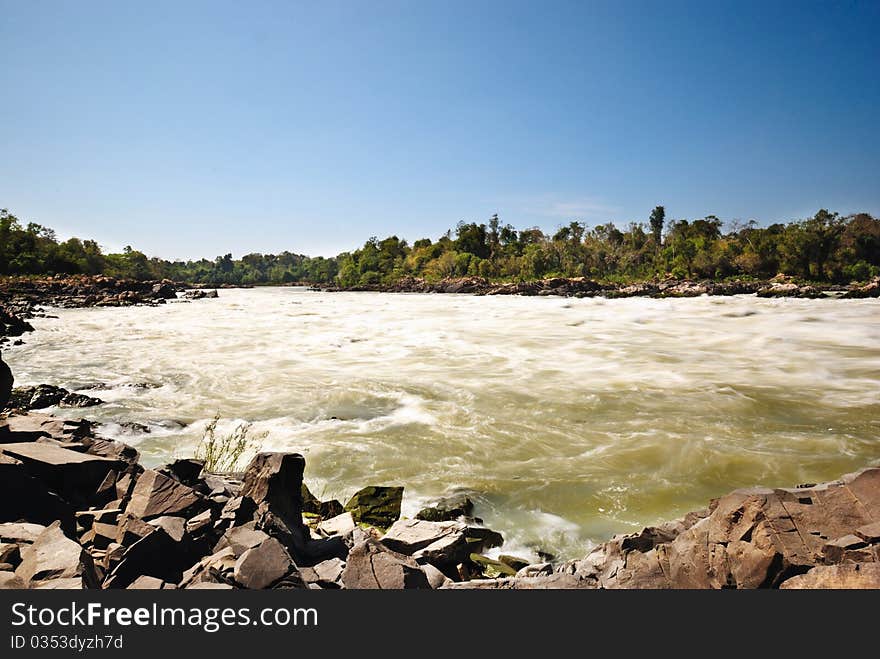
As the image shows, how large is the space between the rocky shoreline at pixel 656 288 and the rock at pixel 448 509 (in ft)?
147

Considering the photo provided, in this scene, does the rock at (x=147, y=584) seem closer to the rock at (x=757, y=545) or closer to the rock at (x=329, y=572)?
the rock at (x=329, y=572)

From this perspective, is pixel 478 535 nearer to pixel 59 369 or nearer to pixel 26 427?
pixel 26 427

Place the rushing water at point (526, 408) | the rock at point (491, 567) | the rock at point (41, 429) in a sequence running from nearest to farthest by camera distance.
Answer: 1. the rock at point (491, 567)
2. the rock at point (41, 429)
3. the rushing water at point (526, 408)

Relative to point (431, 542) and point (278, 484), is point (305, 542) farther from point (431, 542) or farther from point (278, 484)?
point (431, 542)

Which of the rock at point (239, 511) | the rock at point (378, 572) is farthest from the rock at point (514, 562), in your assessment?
the rock at point (239, 511)

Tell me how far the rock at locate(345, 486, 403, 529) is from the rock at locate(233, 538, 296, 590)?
2.12m

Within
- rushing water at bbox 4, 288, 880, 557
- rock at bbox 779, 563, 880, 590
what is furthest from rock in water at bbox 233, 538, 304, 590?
rock at bbox 779, 563, 880, 590

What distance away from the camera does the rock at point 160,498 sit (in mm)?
3783

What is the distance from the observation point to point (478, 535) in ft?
15.5

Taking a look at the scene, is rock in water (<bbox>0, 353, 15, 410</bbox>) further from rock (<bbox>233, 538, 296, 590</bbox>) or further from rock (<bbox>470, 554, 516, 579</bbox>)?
rock (<bbox>470, 554, 516, 579</bbox>)

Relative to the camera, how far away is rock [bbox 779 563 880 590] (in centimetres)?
249

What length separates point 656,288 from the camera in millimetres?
53438

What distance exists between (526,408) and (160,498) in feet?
25.0

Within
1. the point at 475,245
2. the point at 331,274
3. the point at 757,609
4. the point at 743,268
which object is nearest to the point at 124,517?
the point at 757,609
